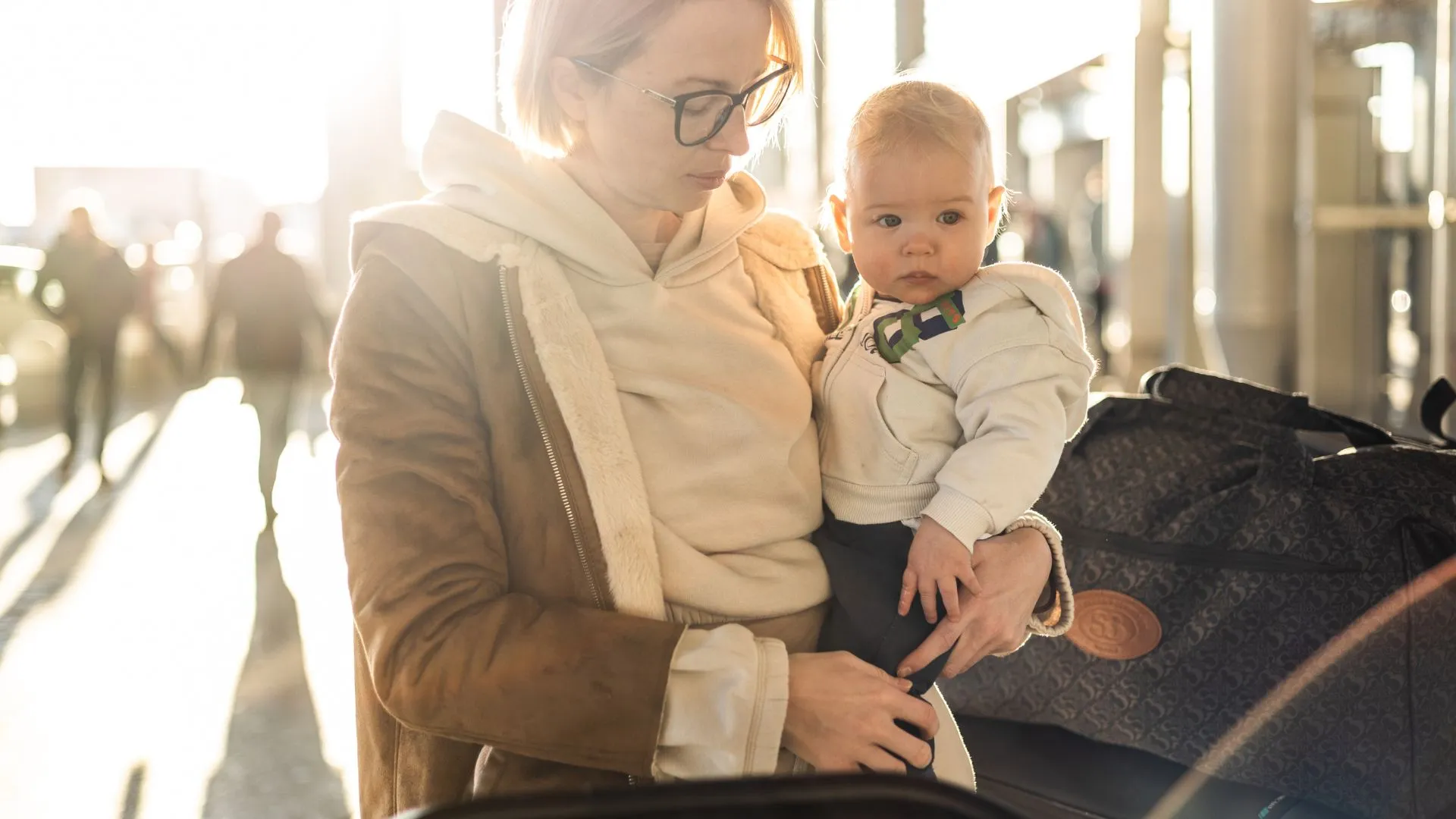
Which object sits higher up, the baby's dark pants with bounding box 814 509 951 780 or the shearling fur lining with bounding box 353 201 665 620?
the shearling fur lining with bounding box 353 201 665 620

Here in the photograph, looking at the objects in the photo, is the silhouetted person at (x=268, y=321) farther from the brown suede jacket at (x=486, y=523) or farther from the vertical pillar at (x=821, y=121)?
the vertical pillar at (x=821, y=121)

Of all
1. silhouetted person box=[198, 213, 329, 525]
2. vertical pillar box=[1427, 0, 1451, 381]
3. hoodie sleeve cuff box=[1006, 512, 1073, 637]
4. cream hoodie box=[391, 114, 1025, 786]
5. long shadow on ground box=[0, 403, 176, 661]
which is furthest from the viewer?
silhouetted person box=[198, 213, 329, 525]

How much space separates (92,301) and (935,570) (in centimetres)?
827

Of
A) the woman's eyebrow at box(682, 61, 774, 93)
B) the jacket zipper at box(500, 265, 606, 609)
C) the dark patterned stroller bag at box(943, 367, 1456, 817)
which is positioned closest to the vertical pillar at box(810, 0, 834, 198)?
the dark patterned stroller bag at box(943, 367, 1456, 817)

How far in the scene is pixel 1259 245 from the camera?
486cm

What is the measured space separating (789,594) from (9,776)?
2.93 m

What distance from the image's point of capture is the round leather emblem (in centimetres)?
207

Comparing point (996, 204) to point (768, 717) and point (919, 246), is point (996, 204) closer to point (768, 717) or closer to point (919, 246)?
point (919, 246)

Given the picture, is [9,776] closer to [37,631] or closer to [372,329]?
[37,631]

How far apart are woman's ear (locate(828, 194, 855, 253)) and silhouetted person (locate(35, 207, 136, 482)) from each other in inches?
309

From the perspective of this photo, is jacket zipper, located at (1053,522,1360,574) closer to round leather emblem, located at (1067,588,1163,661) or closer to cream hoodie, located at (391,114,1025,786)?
round leather emblem, located at (1067,588,1163,661)

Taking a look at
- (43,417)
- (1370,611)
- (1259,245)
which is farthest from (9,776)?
(43,417)

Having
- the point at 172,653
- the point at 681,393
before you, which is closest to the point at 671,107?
the point at 681,393

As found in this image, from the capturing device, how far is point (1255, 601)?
1987 mm
